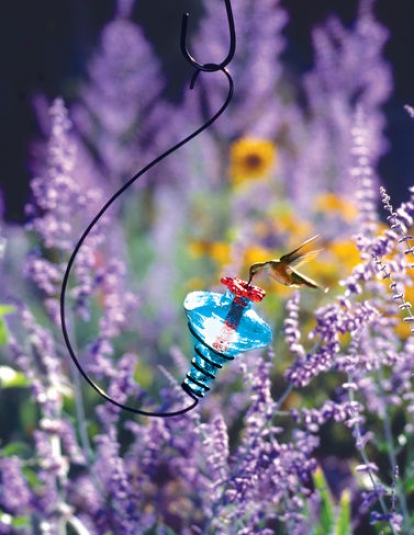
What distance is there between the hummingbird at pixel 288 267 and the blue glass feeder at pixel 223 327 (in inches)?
0.9

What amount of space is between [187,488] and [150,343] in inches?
22.3

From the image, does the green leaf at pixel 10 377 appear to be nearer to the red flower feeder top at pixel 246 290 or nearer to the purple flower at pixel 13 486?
the purple flower at pixel 13 486

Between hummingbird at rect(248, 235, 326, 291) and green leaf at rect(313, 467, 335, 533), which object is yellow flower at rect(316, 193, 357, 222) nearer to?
green leaf at rect(313, 467, 335, 533)

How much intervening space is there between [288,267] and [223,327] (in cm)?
8

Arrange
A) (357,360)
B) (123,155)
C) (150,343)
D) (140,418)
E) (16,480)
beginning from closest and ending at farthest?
(357,360) < (16,480) < (140,418) < (150,343) < (123,155)

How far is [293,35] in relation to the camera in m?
2.15

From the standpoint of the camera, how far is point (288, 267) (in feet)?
2.19

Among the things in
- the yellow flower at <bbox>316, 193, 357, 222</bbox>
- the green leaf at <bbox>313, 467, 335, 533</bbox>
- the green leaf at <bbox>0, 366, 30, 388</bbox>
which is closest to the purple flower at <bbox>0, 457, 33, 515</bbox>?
the green leaf at <bbox>0, 366, 30, 388</bbox>

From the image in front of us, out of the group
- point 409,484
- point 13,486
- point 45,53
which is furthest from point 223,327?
point 45,53

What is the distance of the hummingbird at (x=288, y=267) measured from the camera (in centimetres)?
66

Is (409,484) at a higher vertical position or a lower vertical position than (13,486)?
lower

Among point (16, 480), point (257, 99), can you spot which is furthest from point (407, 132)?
point (16, 480)

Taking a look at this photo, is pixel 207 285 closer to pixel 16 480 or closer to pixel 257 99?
pixel 257 99

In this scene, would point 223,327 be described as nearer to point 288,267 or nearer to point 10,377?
point 288,267
